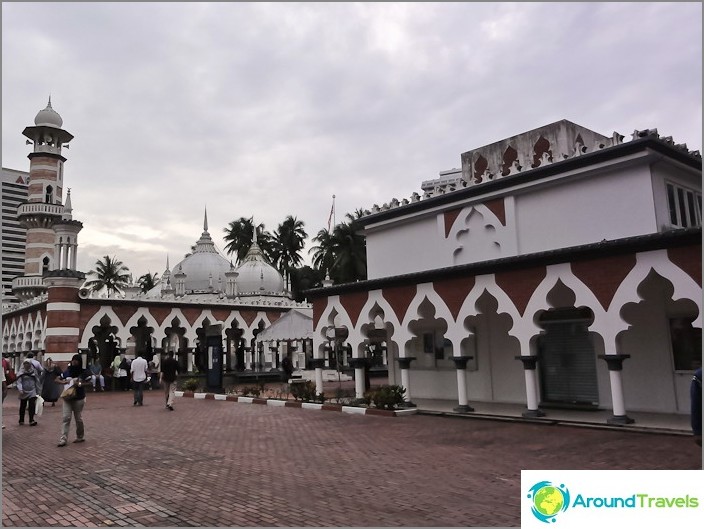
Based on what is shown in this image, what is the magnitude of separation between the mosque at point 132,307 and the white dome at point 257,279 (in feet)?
0.26

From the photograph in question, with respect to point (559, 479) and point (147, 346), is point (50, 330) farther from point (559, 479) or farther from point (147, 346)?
point (559, 479)

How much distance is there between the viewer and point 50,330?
1032 inches

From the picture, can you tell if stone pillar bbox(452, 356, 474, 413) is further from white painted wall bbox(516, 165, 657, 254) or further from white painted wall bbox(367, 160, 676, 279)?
white painted wall bbox(516, 165, 657, 254)

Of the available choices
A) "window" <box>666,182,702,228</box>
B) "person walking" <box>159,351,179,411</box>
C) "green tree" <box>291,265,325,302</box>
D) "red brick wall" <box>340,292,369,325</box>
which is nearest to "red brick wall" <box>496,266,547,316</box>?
"window" <box>666,182,702,228</box>

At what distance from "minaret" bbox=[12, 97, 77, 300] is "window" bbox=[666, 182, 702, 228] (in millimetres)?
37811

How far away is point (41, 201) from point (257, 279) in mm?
16205

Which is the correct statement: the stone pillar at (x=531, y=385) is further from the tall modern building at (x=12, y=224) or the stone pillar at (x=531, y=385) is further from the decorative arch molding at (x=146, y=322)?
the tall modern building at (x=12, y=224)

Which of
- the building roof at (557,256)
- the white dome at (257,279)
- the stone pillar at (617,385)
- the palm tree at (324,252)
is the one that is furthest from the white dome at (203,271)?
the stone pillar at (617,385)

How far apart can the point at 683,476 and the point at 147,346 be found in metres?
32.4

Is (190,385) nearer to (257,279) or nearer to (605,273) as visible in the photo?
(605,273)

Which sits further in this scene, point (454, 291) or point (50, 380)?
point (454, 291)

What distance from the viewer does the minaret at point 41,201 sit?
39.4 meters

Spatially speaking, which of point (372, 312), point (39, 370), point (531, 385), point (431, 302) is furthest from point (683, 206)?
point (39, 370)

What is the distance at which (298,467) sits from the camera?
8.49m
